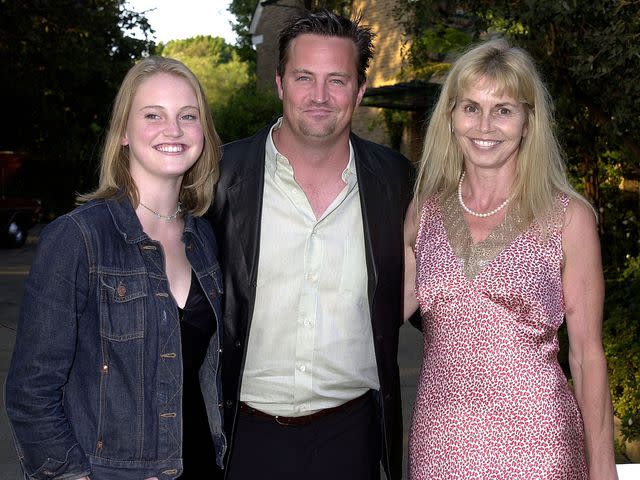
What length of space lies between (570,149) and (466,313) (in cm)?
933

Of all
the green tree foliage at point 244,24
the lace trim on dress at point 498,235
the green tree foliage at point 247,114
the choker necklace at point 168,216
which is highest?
the green tree foliage at point 244,24

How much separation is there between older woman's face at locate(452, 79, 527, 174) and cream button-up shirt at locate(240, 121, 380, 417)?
2.28 feet

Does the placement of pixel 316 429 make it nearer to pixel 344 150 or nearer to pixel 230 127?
pixel 344 150

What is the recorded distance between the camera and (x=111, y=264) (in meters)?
2.78

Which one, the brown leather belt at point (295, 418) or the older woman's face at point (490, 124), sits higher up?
the older woman's face at point (490, 124)

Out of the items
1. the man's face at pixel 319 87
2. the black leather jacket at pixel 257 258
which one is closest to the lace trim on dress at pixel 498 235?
the black leather jacket at pixel 257 258

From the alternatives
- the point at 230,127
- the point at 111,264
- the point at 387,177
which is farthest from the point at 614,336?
the point at 230,127

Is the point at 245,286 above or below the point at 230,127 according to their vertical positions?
below

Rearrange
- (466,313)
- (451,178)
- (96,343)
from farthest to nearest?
1. (451,178)
2. (466,313)
3. (96,343)

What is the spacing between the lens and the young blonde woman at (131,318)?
2627 millimetres

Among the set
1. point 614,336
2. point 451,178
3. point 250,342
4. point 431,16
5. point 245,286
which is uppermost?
point 431,16

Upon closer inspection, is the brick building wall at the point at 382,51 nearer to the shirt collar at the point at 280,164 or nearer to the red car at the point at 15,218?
the red car at the point at 15,218

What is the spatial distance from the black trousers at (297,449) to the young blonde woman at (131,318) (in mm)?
429

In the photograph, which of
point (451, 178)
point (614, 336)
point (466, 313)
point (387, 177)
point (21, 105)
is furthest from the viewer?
point (21, 105)
